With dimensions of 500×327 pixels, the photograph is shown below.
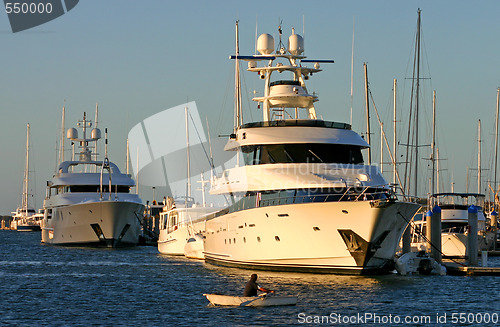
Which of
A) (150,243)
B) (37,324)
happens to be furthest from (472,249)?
(150,243)

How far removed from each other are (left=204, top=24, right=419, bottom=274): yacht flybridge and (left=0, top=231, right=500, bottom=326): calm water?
0.93 meters

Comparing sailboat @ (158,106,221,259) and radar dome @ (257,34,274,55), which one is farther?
sailboat @ (158,106,221,259)

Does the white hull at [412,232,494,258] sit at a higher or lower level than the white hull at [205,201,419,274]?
lower

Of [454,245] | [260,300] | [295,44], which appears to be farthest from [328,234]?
[454,245]

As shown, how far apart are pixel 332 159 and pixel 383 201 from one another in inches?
243

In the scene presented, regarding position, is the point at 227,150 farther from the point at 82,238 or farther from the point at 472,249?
the point at 82,238

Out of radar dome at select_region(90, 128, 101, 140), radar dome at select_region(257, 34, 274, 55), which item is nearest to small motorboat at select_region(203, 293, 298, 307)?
radar dome at select_region(257, 34, 274, 55)

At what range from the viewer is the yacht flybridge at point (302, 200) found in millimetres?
36531

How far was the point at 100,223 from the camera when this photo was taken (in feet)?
243

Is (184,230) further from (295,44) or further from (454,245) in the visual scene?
(295,44)

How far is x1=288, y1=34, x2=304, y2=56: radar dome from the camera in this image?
4844 centimetres

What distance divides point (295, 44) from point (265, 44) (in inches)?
62.8

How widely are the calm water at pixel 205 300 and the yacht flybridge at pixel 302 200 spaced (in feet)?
3.04

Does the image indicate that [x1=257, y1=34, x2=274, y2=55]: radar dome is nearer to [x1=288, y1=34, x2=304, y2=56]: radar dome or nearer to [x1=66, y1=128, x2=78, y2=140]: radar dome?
[x1=288, y1=34, x2=304, y2=56]: radar dome
